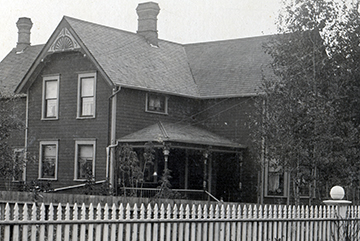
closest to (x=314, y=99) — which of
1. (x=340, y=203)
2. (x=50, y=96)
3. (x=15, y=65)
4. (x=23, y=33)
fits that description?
(x=340, y=203)

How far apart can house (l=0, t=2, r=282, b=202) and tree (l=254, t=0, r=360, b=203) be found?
22.6ft

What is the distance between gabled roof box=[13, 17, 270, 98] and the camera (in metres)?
26.3

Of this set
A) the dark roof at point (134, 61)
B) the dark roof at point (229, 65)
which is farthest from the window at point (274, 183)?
the dark roof at point (134, 61)

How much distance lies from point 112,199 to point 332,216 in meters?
7.05

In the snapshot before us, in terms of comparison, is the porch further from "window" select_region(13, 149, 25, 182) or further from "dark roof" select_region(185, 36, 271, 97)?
"window" select_region(13, 149, 25, 182)

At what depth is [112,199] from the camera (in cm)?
1756

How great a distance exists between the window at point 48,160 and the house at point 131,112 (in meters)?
0.04

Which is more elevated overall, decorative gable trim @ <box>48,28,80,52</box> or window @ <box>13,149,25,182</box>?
decorative gable trim @ <box>48,28,80,52</box>

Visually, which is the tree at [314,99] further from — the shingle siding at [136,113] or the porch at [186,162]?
the shingle siding at [136,113]

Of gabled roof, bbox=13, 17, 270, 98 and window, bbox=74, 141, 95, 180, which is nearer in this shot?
gabled roof, bbox=13, 17, 270, 98

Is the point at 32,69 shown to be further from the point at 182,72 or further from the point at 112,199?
the point at 112,199

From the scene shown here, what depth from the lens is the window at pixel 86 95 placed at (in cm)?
2662

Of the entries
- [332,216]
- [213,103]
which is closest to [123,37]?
[213,103]

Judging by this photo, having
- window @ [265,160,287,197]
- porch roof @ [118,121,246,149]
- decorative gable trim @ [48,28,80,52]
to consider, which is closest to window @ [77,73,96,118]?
decorative gable trim @ [48,28,80,52]
